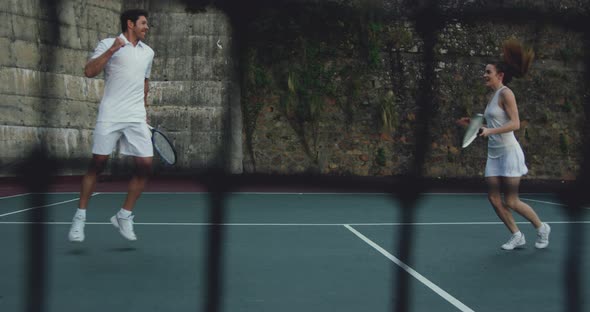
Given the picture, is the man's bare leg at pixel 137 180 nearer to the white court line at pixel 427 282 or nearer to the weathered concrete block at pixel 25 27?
the white court line at pixel 427 282

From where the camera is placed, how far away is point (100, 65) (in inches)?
133

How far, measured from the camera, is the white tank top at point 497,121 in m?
3.77

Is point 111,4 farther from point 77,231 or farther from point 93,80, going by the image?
point 77,231

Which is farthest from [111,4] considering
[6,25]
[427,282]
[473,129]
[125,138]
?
[427,282]

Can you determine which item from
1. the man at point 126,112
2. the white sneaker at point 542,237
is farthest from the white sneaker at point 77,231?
the white sneaker at point 542,237

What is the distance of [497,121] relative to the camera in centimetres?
378

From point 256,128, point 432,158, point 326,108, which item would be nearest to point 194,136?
point 256,128

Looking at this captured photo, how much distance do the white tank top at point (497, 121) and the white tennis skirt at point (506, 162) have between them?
→ 28mm

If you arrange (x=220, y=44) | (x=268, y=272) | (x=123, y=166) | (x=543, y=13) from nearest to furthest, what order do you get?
(x=543, y=13), (x=268, y=272), (x=123, y=166), (x=220, y=44)

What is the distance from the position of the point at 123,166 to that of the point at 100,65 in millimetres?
6870

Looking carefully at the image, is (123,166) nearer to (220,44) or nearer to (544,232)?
(220,44)

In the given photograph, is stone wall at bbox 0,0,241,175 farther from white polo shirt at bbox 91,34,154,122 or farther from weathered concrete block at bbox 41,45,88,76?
white polo shirt at bbox 91,34,154,122

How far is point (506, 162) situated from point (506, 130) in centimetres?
22

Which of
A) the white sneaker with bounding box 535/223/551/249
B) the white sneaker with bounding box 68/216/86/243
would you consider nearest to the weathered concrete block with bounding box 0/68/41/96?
the white sneaker with bounding box 68/216/86/243
